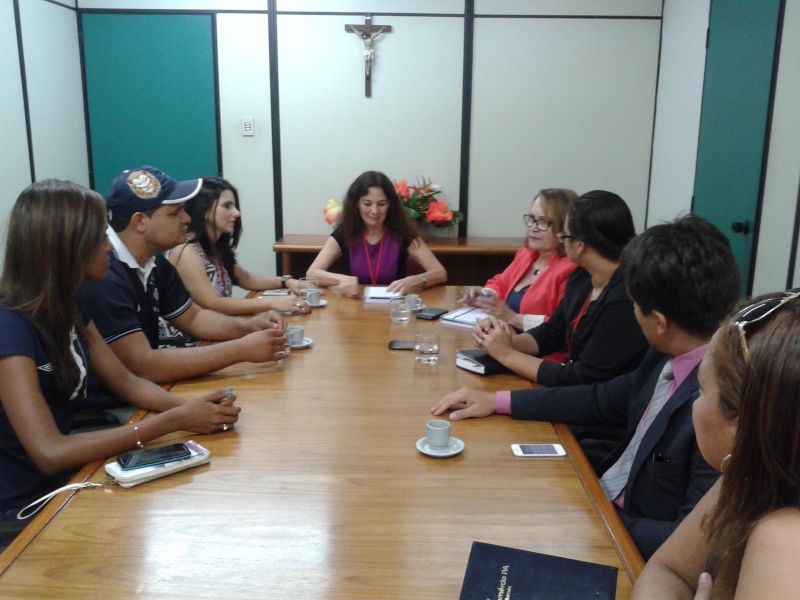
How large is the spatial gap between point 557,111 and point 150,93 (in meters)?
2.85

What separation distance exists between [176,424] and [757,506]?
1213 mm

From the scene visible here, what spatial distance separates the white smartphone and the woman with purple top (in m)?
2.15

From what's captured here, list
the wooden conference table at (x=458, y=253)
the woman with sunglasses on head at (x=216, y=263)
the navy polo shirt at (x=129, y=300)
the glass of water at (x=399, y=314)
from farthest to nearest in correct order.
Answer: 1. the wooden conference table at (x=458, y=253)
2. the woman with sunglasses on head at (x=216, y=263)
3. the glass of water at (x=399, y=314)
4. the navy polo shirt at (x=129, y=300)

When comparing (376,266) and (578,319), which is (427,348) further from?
(376,266)

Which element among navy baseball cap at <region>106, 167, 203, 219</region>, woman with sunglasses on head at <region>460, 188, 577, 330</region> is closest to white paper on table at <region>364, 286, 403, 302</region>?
woman with sunglasses on head at <region>460, 188, 577, 330</region>

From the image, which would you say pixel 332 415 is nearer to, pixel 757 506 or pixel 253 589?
pixel 253 589

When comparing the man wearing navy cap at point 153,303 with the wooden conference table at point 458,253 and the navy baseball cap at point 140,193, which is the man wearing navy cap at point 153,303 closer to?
the navy baseball cap at point 140,193

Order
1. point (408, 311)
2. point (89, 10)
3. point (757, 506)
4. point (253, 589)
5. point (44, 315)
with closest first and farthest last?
point (757, 506), point (253, 589), point (44, 315), point (408, 311), point (89, 10)

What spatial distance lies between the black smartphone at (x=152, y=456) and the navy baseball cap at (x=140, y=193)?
3.16 ft

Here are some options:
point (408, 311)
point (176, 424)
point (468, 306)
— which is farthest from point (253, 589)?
point (468, 306)

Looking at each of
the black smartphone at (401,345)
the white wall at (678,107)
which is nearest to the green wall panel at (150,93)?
the black smartphone at (401,345)

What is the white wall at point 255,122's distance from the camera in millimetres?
4703

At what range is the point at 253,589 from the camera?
1.06 m

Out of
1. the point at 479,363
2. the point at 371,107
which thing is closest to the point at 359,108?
the point at 371,107
